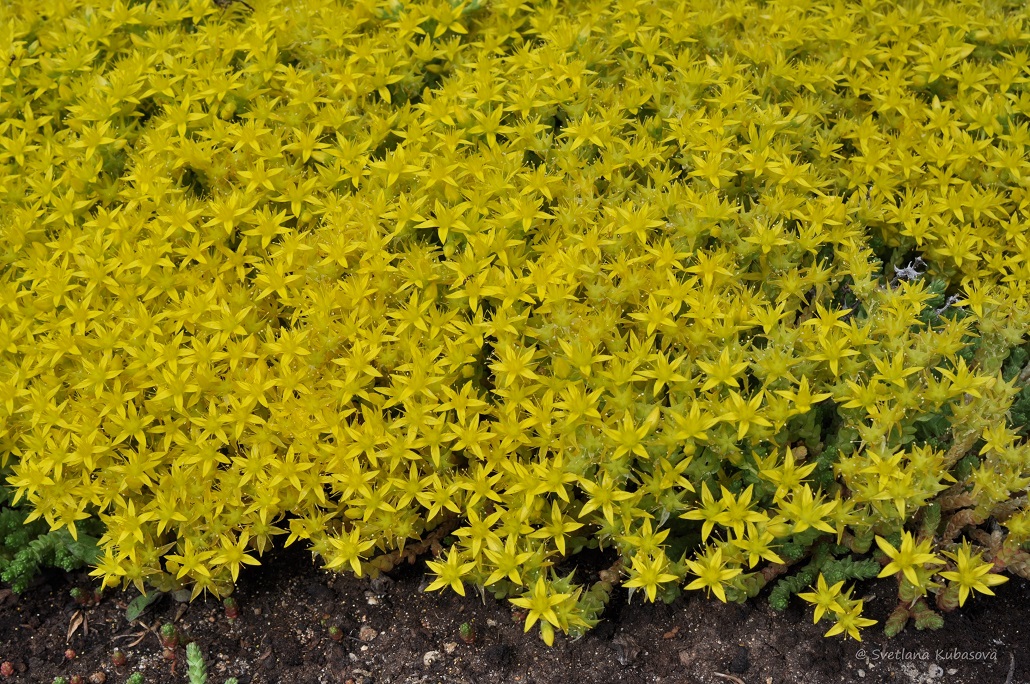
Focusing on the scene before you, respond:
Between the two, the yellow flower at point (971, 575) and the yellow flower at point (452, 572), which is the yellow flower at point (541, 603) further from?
the yellow flower at point (971, 575)

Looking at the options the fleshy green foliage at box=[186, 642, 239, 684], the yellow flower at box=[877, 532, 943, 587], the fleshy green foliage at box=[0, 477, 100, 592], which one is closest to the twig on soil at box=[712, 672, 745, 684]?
the yellow flower at box=[877, 532, 943, 587]

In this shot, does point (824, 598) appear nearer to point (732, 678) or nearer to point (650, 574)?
point (732, 678)

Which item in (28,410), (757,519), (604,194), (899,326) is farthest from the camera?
(604,194)

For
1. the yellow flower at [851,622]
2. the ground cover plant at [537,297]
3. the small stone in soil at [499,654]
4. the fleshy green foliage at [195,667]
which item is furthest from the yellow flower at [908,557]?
the fleshy green foliage at [195,667]

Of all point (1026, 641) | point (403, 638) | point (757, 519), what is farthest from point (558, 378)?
point (1026, 641)

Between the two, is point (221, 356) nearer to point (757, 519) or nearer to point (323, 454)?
point (323, 454)

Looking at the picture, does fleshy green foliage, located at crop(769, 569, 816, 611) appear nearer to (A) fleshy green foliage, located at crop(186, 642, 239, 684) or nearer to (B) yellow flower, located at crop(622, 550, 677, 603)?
(B) yellow flower, located at crop(622, 550, 677, 603)

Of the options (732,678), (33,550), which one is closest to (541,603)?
(732,678)
